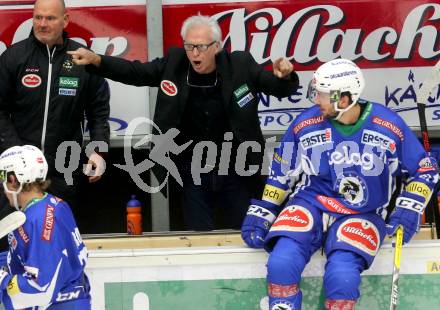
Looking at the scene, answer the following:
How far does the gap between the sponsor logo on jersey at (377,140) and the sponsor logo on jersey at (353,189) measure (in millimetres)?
168

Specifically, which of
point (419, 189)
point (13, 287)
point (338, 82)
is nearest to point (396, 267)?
point (419, 189)

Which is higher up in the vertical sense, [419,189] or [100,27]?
[100,27]

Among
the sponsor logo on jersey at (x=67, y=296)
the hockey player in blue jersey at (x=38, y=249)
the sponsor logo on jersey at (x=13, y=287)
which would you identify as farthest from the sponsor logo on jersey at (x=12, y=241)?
the sponsor logo on jersey at (x=67, y=296)

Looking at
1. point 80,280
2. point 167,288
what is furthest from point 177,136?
point 80,280

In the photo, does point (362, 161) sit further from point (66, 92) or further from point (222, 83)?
point (66, 92)

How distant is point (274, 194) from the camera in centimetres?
570

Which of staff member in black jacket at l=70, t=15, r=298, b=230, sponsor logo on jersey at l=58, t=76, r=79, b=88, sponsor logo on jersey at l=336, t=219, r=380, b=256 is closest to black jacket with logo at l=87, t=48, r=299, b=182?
staff member in black jacket at l=70, t=15, r=298, b=230

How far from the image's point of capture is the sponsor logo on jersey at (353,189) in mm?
5477

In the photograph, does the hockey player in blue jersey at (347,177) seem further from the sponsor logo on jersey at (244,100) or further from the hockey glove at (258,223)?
the sponsor logo on jersey at (244,100)

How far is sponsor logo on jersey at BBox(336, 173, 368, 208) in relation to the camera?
5477 mm

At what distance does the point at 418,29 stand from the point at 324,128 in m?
1.88

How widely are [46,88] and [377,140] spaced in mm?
1864

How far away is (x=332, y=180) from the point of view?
5527mm

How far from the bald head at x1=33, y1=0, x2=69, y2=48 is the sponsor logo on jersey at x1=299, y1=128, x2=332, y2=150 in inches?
61.5
